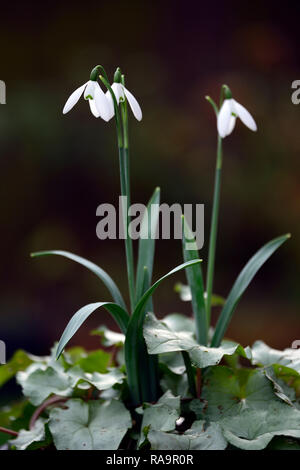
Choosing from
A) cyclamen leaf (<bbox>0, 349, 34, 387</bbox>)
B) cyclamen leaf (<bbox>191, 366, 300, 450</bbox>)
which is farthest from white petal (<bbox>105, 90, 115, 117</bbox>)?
cyclamen leaf (<bbox>0, 349, 34, 387</bbox>)

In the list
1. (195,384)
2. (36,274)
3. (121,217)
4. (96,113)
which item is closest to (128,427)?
(195,384)

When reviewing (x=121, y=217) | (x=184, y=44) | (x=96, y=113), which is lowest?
(x=121, y=217)

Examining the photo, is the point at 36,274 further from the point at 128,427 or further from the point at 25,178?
the point at 128,427

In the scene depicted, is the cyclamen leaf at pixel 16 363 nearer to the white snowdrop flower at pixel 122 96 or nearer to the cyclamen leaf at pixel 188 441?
the cyclamen leaf at pixel 188 441

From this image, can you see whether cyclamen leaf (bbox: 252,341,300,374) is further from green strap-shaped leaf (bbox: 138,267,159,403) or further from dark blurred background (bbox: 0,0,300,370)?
dark blurred background (bbox: 0,0,300,370)

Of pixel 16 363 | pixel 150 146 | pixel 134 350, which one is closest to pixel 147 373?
pixel 134 350

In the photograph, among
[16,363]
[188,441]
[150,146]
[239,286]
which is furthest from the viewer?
[150,146]

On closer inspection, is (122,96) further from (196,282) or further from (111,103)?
(196,282)

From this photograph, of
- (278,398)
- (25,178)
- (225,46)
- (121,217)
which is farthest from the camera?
(225,46)
